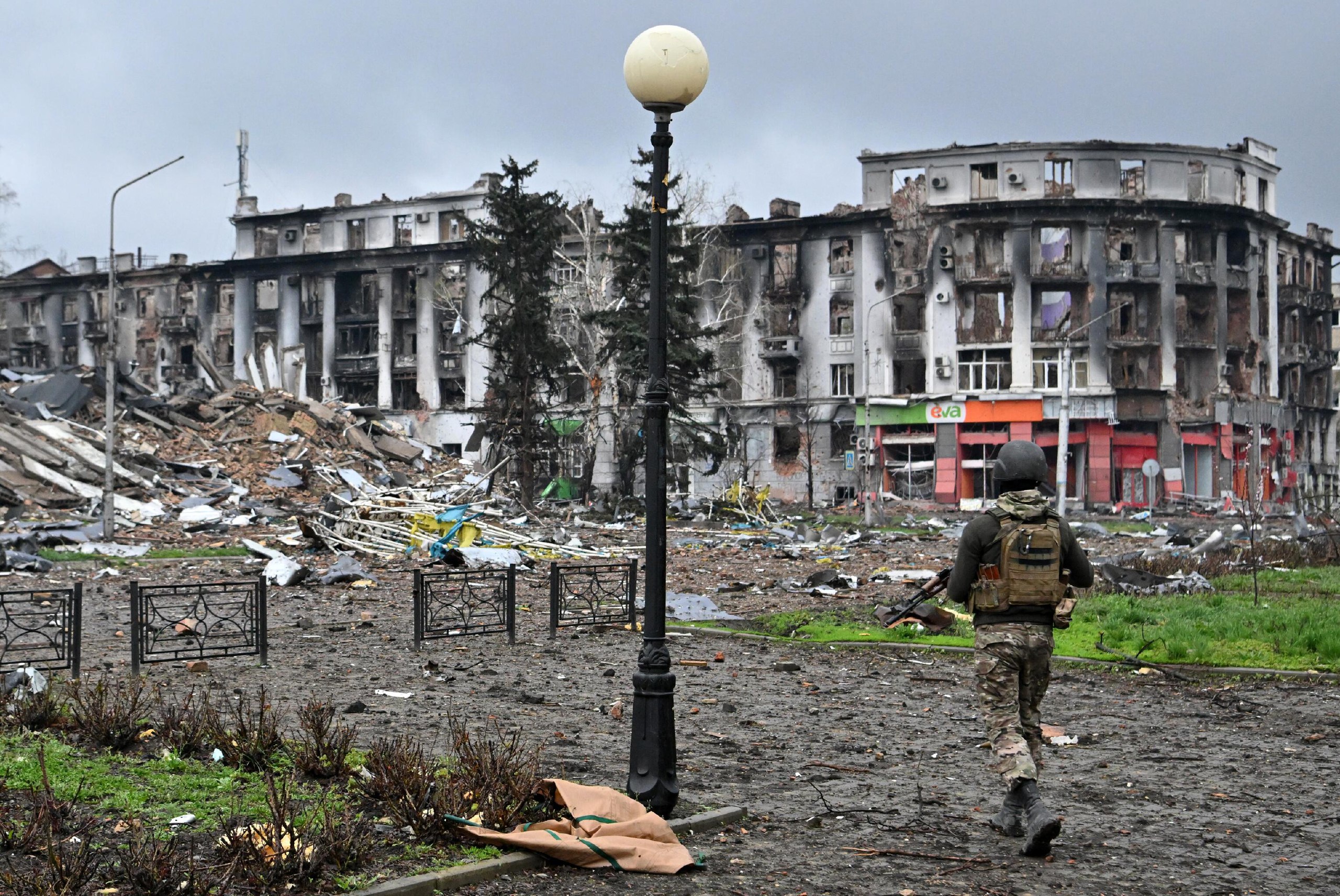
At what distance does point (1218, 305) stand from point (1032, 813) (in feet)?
198

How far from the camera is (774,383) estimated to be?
2566 inches

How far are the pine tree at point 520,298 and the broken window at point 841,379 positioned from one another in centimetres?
1927

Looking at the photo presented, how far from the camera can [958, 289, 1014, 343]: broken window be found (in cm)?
6062

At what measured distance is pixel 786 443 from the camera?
64.4 metres

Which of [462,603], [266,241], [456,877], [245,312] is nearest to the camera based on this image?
[456,877]

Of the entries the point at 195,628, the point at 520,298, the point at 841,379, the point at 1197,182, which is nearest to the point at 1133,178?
the point at 1197,182

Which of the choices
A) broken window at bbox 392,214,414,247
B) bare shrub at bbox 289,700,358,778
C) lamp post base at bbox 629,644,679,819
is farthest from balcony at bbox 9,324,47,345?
lamp post base at bbox 629,644,679,819

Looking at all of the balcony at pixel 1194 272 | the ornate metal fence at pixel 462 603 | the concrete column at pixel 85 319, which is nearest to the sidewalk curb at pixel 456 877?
the ornate metal fence at pixel 462 603

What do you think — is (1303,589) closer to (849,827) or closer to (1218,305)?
(849,827)

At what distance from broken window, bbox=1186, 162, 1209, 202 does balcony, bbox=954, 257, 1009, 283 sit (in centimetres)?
909

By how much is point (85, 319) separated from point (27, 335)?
Answer: 4.48m

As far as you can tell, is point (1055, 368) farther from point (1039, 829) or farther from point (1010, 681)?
point (1039, 829)

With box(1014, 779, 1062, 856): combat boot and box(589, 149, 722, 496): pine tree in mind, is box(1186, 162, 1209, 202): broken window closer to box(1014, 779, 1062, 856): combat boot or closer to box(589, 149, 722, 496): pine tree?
box(589, 149, 722, 496): pine tree

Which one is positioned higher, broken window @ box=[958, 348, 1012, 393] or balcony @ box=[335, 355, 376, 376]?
balcony @ box=[335, 355, 376, 376]
